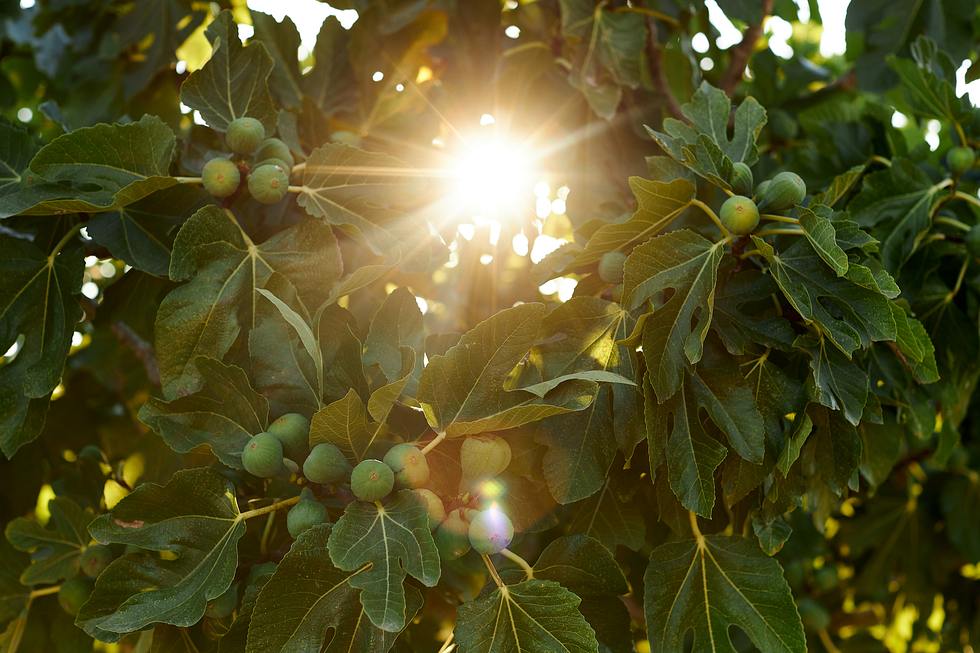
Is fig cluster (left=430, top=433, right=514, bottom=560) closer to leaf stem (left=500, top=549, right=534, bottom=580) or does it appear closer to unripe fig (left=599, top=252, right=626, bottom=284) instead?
leaf stem (left=500, top=549, right=534, bottom=580)

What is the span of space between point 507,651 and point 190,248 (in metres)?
0.92

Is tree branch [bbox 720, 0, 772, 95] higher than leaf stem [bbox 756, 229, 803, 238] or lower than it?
lower

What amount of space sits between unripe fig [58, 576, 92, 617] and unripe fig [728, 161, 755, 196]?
1544mm

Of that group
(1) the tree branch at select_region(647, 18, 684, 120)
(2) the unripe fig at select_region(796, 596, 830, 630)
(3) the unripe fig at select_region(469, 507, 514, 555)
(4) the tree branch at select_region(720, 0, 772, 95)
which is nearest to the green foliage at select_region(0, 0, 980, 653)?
(3) the unripe fig at select_region(469, 507, 514, 555)

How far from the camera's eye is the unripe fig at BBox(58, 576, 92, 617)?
1.89 m

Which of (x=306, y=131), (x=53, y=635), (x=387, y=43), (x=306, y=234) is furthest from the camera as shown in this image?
(x=387, y=43)

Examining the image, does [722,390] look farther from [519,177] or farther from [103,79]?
[103,79]

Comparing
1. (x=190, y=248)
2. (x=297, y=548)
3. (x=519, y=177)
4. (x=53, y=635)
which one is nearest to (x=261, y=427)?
(x=297, y=548)

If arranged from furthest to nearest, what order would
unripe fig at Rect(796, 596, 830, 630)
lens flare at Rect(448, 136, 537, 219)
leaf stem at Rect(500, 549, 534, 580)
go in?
unripe fig at Rect(796, 596, 830, 630) → lens flare at Rect(448, 136, 537, 219) → leaf stem at Rect(500, 549, 534, 580)

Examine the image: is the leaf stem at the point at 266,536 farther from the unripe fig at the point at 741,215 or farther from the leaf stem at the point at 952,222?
the leaf stem at the point at 952,222

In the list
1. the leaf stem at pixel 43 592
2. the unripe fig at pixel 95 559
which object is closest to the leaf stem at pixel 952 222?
the unripe fig at pixel 95 559

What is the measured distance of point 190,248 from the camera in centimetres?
166

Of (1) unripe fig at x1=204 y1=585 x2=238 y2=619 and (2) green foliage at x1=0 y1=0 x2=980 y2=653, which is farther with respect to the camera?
(1) unripe fig at x1=204 y1=585 x2=238 y2=619

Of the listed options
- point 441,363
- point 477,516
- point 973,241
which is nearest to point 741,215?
point 441,363
